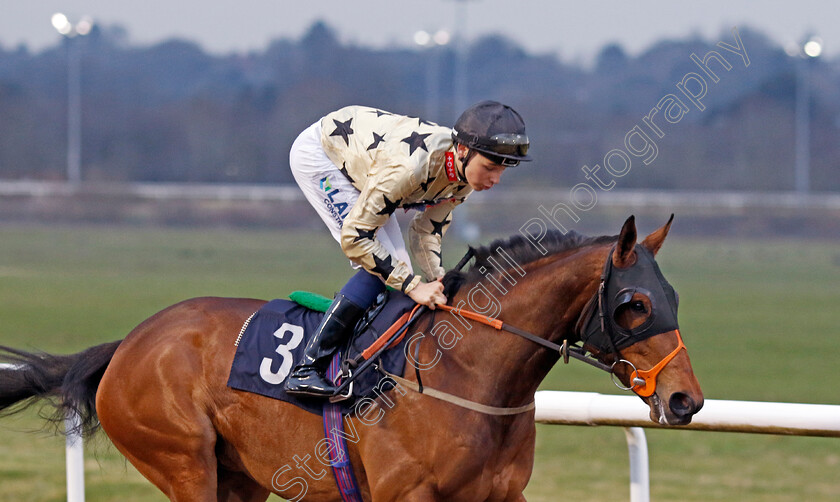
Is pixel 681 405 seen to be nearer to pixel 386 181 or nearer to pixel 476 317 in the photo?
pixel 476 317

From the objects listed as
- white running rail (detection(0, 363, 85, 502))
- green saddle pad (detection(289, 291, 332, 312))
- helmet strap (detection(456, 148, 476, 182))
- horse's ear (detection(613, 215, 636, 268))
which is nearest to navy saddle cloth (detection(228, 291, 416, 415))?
green saddle pad (detection(289, 291, 332, 312))

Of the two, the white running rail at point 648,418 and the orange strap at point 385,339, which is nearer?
the orange strap at point 385,339

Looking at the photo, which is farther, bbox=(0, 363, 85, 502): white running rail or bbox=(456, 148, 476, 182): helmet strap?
bbox=(0, 363, 85, 502): white running rail

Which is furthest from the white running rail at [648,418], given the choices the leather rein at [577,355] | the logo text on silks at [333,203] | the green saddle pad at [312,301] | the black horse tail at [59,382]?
the black horse tail at [59,382]

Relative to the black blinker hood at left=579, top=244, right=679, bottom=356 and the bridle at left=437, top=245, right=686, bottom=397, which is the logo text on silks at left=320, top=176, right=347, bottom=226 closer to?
the bridle at left=437, top=245, right=686, bottom=397

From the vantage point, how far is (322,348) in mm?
3326

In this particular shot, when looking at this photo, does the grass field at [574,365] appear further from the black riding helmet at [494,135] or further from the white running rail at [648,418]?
the black riding helmet at [494,135]

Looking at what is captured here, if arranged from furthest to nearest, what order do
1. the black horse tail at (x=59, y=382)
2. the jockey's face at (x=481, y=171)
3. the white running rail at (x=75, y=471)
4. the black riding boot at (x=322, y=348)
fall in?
the white running rail at (x=75, y=471)
the black horse tail at (x=59, y=382)
the black riding boot at (x=322, y=348)
the jockey's face at (x=481, y=171)

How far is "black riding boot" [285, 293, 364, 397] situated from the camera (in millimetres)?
3297

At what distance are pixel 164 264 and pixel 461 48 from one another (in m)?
16.7

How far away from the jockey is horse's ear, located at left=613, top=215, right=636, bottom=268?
0.42m

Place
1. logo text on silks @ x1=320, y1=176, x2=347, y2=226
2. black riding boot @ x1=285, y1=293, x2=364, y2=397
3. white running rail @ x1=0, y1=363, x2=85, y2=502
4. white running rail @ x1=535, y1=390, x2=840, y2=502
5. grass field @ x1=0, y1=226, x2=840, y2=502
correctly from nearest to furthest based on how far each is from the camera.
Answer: black riding boot @ x1=285, y1=293, x2=364, y2=397
white running rail @ x1=535, y1=390, x2=840, y2=502
logo text on silks @ x1=320, y1=176, x2=347, y2=226
white running rail @ x1=0, y1=363, x2=85, y2=502
grass field @ x1=0, y1=226, x2=840, y2=502

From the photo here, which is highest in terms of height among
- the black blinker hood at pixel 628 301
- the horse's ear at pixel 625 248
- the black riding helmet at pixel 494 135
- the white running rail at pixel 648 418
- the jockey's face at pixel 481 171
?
the black riding helmet at pixel 494 135

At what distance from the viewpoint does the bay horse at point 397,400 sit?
3.08 metres
